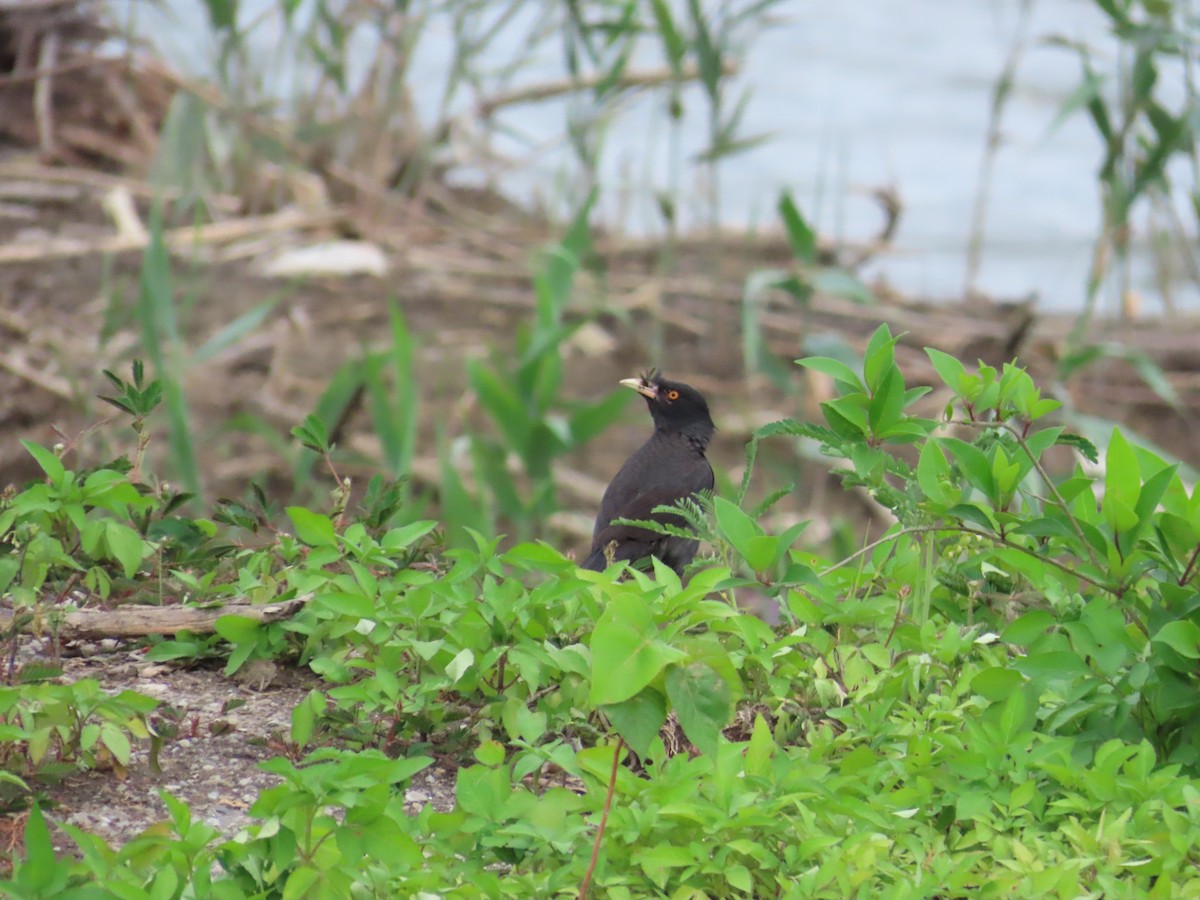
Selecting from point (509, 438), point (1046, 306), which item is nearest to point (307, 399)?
point (509, 438)

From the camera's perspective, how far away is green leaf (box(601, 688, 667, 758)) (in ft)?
6.57

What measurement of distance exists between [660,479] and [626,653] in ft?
7.90

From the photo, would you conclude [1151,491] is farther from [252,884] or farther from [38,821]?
[38,821]

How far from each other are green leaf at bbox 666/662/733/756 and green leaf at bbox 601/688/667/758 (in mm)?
29

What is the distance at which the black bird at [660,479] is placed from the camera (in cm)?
425

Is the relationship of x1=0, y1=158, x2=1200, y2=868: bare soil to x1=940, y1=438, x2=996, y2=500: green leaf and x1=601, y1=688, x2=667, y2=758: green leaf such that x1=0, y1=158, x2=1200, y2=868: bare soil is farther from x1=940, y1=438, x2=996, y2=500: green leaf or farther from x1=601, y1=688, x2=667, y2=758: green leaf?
x1=601, y1=688, x2=667, y2=758: green leaf

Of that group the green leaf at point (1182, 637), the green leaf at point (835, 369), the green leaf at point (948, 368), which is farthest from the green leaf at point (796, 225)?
the green leaf at point (1182, 637)

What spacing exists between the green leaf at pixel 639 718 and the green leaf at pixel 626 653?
0.05 m

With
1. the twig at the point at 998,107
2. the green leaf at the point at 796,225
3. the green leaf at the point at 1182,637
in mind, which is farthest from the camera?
the twig at the point at 998,107

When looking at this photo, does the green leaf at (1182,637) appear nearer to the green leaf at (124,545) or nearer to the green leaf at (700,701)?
the green leaf at (700,701)

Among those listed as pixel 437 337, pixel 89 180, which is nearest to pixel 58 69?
pixel 89 180

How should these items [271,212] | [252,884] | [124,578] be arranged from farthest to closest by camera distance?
[271,212] → [124,578] → [252,884]

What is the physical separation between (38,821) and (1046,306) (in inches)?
277

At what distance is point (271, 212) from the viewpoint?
7387 mm
